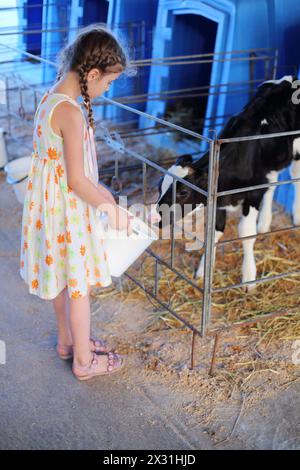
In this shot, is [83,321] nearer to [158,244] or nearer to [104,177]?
[158,244]

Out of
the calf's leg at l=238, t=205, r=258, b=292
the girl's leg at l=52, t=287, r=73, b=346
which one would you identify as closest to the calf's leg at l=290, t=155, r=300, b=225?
the calf's leg at l=238, t=205, r=258, b=292

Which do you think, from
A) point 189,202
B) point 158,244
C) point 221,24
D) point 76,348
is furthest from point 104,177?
point 76,348

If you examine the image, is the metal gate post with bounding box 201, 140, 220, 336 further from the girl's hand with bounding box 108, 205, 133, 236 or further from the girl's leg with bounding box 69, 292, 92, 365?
the girl's leg with bounding box 69, 292, 92, 365

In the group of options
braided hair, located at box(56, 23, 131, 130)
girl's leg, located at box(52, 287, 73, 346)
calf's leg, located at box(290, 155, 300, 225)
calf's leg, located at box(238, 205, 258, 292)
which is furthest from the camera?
calf's leg, located at box(290, 155, 300, 225)

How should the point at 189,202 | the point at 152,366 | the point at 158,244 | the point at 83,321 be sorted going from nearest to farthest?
the point at 83,321
the point at 152,366
the point at 189,202
the point at 158,244

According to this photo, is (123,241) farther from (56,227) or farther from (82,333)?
(82,333)

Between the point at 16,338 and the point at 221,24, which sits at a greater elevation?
the point at 221,24

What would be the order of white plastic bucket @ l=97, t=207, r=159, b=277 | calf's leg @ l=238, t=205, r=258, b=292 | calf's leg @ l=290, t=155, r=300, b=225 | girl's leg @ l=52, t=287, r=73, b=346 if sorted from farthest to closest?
1. calf's leg @ l=290, t=155, r=300, b=225
2. calf's leg @ l=238, t=205, r=258, b=292
3. girl's leg @ l=52, t=287, r=73, b=346
4. white plastic bucket @ l=97, t=207, r=159, b=277

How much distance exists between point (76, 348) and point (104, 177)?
2.52 meters

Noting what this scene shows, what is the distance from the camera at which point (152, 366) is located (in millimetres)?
2734

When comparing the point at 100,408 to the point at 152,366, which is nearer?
the point at 100,408

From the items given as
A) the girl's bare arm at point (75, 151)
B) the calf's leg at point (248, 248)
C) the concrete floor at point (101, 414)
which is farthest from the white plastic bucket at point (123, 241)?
the calf's leg at point (248, 248)

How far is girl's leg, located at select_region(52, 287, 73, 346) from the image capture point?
100 inches

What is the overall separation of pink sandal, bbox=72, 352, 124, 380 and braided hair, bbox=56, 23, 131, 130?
1159 mm
